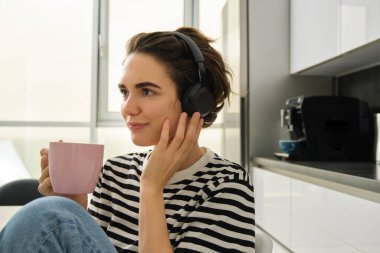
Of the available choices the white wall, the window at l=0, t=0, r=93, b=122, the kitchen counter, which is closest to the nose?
the kitchen counter

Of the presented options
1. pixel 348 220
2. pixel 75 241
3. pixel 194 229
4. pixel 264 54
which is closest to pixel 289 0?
pixel 264 54

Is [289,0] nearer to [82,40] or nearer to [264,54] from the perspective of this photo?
[264,54]

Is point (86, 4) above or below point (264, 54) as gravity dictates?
above

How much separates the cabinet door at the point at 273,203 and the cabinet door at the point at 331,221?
83 mm

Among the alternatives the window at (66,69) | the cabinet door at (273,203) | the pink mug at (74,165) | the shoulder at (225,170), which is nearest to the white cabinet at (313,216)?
the cabinet door at (273,203)

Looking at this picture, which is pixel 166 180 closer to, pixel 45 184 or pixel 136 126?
pixel 136 126

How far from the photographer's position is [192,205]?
90 cm

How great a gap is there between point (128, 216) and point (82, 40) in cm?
281

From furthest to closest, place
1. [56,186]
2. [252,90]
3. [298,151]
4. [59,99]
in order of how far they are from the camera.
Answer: [59,99] < [252,90] < [298,151] < [56,186]

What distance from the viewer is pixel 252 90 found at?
8.43ft

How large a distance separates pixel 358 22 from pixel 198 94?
1.20m

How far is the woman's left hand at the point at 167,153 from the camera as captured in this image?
Answer: 843 mm

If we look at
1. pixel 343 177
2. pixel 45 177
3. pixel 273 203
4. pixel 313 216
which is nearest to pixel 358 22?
pixel 343 177

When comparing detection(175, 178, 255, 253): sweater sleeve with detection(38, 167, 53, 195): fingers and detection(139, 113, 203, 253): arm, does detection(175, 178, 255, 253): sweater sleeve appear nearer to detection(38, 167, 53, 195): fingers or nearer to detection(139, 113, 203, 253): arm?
detection(139, 113, 203, 253): arm
